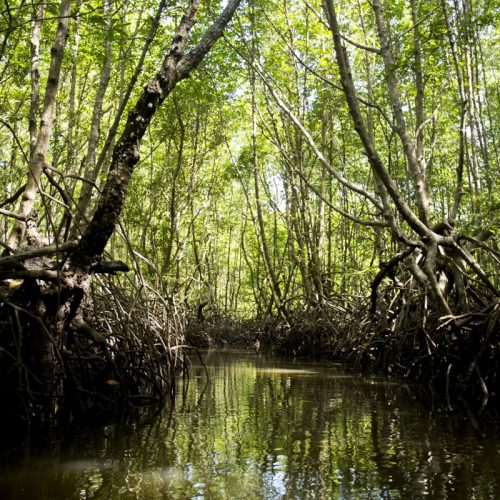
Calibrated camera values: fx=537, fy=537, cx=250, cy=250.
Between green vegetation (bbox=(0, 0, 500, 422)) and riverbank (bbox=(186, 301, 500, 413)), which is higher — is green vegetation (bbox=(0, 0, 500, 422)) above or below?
above

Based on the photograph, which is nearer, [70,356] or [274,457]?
[274,457]

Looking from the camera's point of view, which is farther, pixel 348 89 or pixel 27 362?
pixel 348 89

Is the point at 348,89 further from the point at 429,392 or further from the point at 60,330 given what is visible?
the point at 60,330

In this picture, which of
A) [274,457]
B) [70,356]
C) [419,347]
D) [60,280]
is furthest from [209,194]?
[274,457]

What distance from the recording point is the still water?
244 cm

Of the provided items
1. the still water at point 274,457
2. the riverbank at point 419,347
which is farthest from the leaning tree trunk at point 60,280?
the riverbank at point 419,347

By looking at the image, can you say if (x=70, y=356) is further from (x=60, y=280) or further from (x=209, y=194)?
(x=209, y=194)

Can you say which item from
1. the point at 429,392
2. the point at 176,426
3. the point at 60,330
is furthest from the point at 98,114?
the point at 429,392

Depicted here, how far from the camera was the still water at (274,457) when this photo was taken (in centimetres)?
244

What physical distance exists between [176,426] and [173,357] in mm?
1928

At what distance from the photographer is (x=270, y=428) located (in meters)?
3.80

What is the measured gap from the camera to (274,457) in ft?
9.89

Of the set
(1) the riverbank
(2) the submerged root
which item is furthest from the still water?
(1) the riverbank

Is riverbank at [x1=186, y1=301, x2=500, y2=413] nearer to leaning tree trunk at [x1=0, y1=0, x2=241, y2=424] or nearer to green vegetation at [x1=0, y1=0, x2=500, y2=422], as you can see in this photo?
green vegetation at [x1=0, y1=0, x2=500, y2=422]
